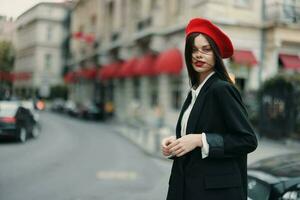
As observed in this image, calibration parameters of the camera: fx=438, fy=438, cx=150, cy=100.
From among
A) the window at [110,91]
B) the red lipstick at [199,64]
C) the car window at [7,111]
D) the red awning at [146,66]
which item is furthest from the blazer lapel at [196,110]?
the window at [110,91]

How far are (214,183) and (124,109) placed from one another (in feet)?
102

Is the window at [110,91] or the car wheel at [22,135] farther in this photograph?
the window at [110,91]

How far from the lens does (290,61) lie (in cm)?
2167

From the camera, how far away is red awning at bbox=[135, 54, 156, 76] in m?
25.4

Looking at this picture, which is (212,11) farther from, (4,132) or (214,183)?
(214,183)

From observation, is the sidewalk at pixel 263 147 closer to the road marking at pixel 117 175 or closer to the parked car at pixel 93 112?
the road marking at pixel 117 175

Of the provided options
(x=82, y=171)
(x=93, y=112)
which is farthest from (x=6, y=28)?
(x=93, y=112)

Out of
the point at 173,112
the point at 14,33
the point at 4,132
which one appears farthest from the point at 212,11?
the point at 14,33

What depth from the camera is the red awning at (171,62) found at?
70.6 ft

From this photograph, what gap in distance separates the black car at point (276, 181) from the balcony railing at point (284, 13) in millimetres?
16924

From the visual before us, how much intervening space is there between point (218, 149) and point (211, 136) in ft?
0.26

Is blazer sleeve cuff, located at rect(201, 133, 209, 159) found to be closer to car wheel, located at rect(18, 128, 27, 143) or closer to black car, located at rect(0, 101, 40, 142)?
black car, located at rect(0, 101, 40, 142)

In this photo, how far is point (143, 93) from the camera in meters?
28.8

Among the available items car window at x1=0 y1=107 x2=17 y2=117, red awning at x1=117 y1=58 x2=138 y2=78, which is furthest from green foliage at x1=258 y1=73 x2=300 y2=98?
red awning at x1=117 y1=58 x2=138 y2=78
